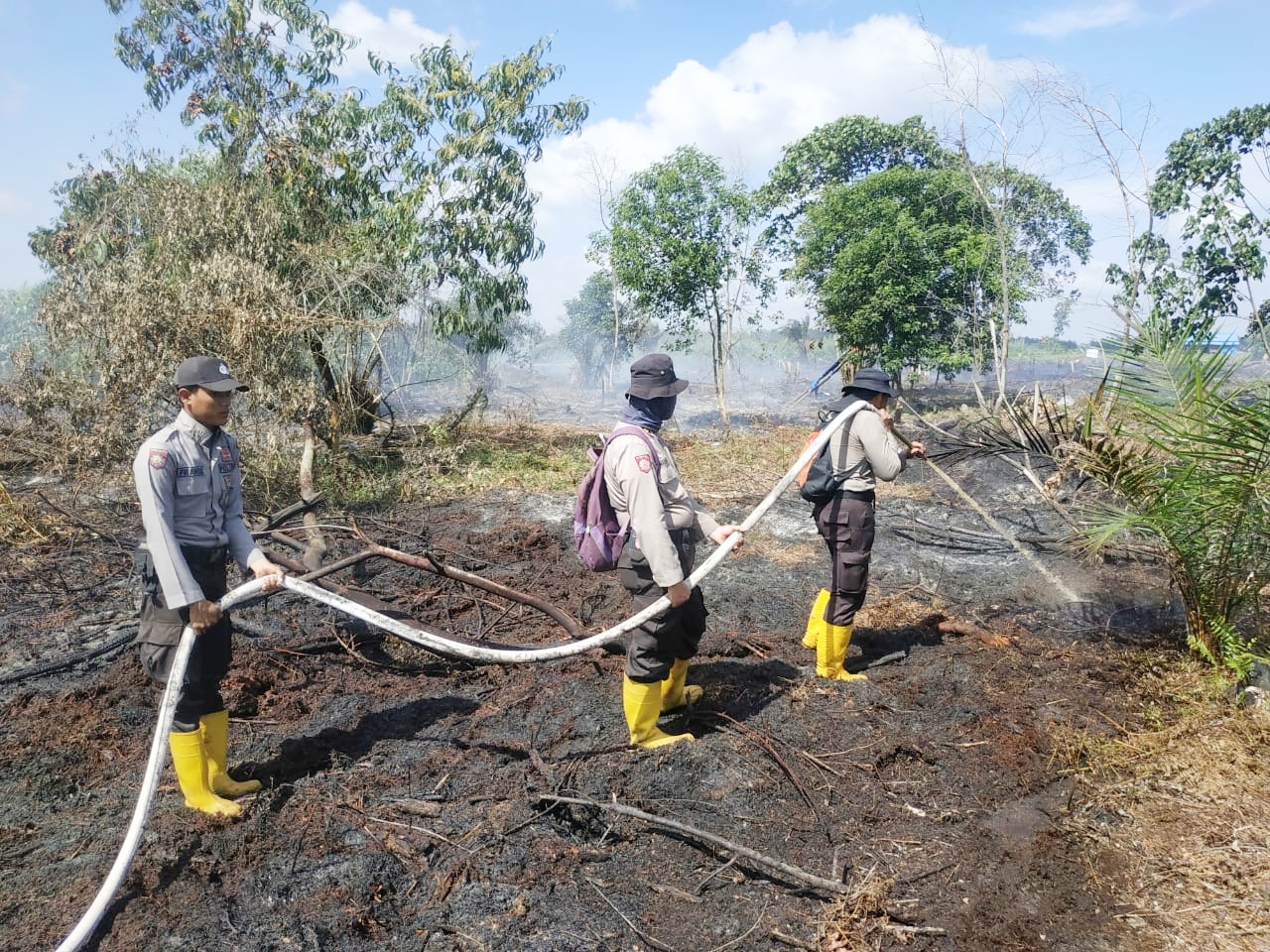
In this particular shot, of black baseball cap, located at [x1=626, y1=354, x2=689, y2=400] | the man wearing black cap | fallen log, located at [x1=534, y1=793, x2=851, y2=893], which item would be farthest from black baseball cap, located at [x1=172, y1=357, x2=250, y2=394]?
→ fallen log, located at [x1=534, y1=793, x2=851, y2=893]

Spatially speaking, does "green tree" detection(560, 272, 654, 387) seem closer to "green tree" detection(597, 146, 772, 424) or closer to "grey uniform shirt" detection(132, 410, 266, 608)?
"green tree" detection(597, 146, 772, 424)

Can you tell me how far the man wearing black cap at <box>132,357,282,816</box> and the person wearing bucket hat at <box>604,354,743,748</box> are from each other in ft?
Result: 5.17

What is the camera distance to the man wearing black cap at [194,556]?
122 inches

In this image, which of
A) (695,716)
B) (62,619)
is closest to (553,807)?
(695,716)

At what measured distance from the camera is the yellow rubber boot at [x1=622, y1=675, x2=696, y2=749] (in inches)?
150

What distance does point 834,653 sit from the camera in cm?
476

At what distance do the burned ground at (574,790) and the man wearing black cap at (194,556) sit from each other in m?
0.34

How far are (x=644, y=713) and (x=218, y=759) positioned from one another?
2014 millimetres

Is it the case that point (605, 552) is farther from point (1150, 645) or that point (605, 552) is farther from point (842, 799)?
point (1150, 645)

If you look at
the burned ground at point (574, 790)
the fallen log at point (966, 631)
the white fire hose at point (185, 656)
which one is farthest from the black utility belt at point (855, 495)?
the fallen log at point (966, 631)

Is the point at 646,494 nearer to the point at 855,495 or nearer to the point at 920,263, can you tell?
the point at 855,495

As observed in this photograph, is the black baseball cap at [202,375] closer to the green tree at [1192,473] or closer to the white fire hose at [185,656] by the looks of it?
the white fire hose at [185,656]

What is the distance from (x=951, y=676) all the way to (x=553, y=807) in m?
2.74

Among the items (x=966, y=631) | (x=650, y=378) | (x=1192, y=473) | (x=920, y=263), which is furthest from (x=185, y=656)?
(x=920, y=263)
